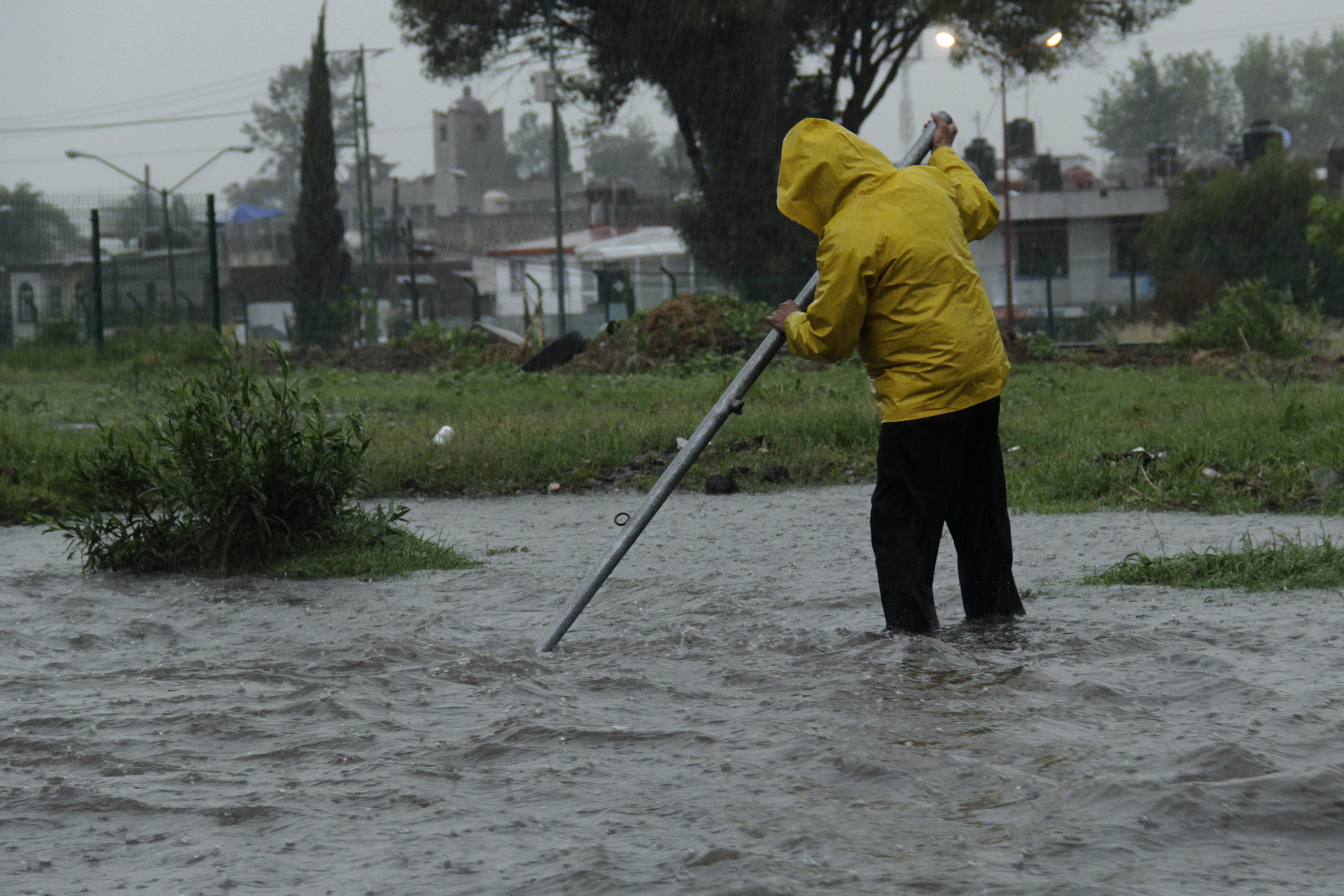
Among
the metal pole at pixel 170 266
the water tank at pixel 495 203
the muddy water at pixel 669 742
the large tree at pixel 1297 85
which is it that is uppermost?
the large tree at pixel 1297 85

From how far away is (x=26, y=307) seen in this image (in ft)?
67.4

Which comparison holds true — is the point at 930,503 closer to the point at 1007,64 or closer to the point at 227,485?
the point at 227,485

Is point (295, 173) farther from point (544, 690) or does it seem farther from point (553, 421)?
point (544, 690)

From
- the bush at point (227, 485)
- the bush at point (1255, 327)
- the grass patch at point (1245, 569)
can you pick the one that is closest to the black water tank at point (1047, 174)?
the bush at point (1255, 327)

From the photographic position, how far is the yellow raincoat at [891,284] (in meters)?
4.26

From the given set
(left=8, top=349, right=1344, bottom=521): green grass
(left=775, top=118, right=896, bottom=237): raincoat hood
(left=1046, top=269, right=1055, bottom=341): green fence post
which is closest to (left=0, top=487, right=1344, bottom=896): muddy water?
(left=775, top=118, right=896, bottom=237): raincoat hood

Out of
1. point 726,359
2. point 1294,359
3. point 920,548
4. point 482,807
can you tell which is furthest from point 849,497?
point 1294,359

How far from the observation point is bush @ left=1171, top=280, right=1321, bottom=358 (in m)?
15.6

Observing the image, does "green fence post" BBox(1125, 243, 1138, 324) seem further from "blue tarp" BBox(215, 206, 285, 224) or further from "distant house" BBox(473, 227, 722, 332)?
"blue tarp" BBox(215, 206, 285, 224)

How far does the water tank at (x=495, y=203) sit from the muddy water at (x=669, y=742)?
6316 centimetres

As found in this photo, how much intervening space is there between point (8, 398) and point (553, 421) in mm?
6233

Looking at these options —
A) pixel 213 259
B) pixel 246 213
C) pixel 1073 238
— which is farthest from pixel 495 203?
pixel 213 259

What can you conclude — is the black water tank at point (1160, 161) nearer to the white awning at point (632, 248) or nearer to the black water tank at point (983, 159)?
the black water tank at point (983, 159)

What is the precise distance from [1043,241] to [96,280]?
89.6ft
